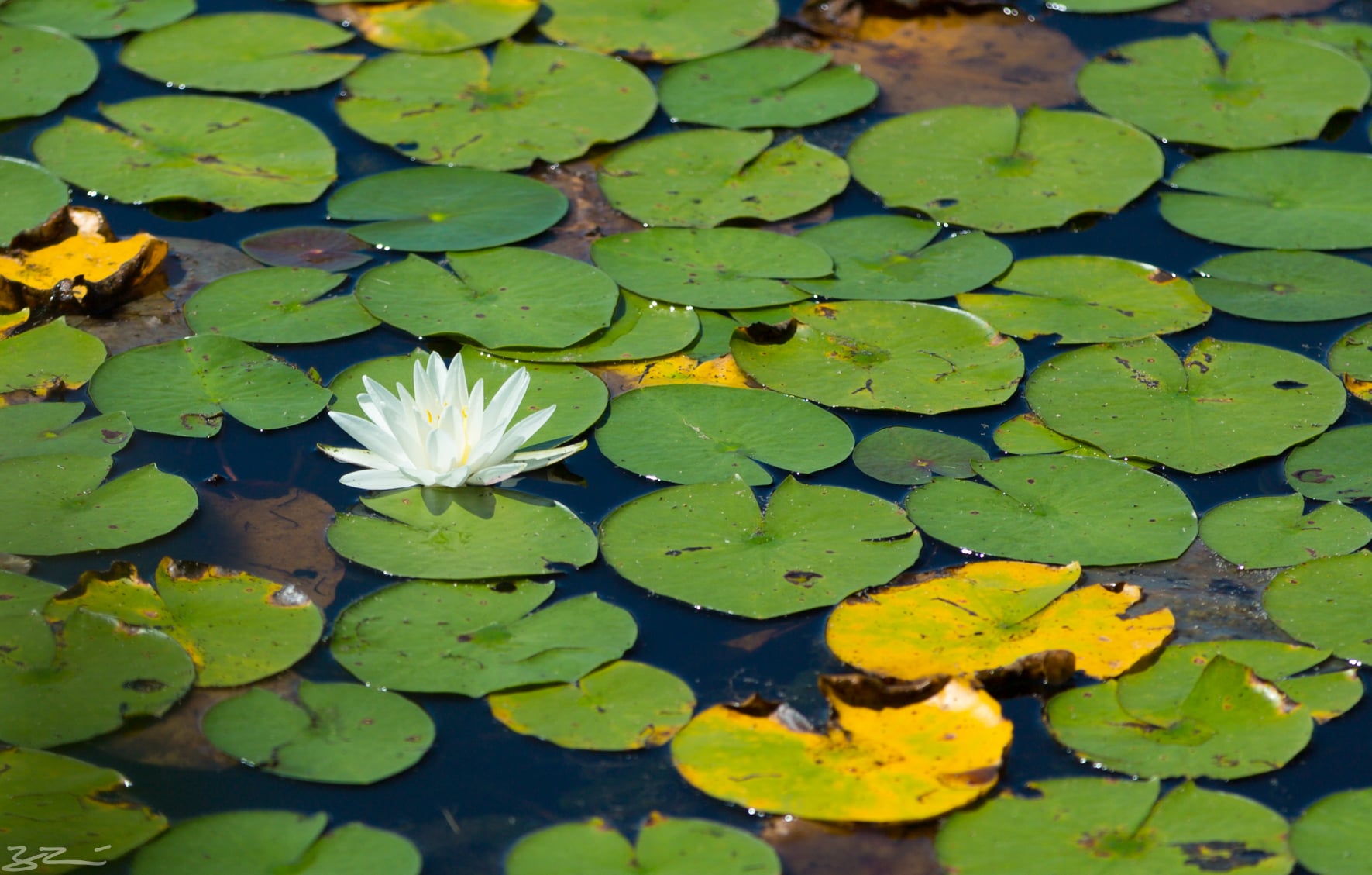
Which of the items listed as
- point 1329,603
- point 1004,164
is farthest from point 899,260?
point 1329,603

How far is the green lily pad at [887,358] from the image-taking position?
3.60m

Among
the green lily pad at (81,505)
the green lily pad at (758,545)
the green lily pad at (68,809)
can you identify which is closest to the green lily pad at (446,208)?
the green lily pad at (81,505)

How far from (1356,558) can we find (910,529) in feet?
3.31

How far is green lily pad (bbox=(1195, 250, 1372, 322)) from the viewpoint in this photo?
3916 millimetres

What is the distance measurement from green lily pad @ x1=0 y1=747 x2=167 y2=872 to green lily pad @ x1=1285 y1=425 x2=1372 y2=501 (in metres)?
2.72

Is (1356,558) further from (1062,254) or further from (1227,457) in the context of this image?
(1062,254)

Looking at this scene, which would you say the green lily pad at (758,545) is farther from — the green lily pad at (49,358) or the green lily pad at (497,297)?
the green lily pad at (49,358)

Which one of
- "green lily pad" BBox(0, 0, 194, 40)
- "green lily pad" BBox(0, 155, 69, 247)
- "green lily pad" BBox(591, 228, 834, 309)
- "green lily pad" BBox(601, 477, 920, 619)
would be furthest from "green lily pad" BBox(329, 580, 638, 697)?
"green lily pad" BBox(0, 0, 194, 40)

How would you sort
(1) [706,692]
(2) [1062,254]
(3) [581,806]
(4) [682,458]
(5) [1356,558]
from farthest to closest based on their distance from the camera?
(2) [1062,254], (4) [682,458], (5) [1356,558], (1) [706,692], (3) [581,806]

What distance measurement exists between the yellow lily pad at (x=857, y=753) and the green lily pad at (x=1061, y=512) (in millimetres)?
564

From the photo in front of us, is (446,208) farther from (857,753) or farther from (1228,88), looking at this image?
(1228,88)

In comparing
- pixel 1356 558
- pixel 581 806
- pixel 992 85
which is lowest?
pixel 581 806

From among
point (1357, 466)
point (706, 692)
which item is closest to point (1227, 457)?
point (1357, 466)

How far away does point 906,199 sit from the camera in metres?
4.38
